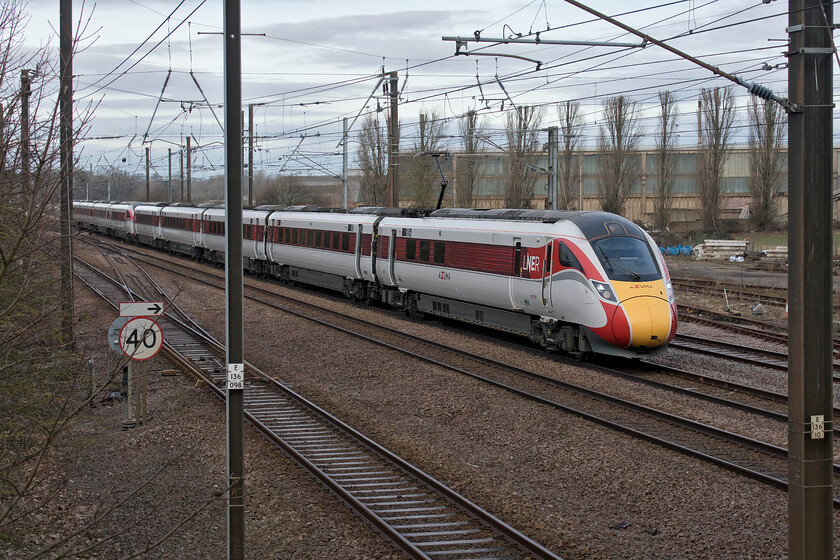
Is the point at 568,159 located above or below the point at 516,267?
above

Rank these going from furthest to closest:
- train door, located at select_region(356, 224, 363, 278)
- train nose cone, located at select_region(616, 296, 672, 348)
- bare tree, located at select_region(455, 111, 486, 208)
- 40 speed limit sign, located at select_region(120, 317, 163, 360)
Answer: bare tree, located at select_region(455, 111, 486, 208)
train door, located at select_region(356, 224, 363, 278)
train nose cone, located at select_region(616, 296, 672, 348)
40 speed limit sign, located at select_region(120, 317, 163, 360)

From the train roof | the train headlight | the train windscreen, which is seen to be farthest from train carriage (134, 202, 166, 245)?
the train headlight

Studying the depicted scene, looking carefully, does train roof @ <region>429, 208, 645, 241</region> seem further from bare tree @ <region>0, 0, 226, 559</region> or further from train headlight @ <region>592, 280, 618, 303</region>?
bare tree @ <region>0, 0, 226, 559</region>

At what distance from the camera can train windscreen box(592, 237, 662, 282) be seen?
15188 millimetres

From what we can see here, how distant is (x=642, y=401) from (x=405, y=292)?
35.0 ft

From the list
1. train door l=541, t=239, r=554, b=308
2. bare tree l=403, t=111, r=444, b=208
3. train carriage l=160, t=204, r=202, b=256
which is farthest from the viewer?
bare tree l=403, t=111, r=444, b=208

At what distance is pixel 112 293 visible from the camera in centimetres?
2783

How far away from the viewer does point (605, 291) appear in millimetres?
14992

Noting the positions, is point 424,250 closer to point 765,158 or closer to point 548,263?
point 548,263

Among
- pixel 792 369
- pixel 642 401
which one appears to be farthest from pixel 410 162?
pixel 792 369

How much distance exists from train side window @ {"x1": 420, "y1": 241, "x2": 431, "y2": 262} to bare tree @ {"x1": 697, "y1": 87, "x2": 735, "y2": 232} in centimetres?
3391

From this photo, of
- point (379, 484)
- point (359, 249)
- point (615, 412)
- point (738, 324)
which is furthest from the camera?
point (359, 249)

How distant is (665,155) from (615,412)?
4393 cm

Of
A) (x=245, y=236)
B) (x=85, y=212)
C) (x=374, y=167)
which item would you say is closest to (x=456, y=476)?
(x=245, y=236)
